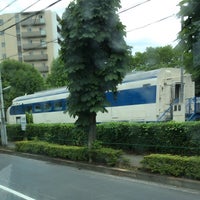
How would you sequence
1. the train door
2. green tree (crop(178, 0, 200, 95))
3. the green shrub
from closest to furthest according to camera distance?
green tree (crop(178, 0, 200, 95)) → the train door → the green shrub

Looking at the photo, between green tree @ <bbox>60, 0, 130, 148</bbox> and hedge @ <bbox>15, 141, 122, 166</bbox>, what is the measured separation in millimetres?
507

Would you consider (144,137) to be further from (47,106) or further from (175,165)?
(47,106)

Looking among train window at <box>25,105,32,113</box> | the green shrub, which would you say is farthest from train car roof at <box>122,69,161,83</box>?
train window at <box>25,105,32,113</box>

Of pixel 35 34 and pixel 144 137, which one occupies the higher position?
pixel 35 34

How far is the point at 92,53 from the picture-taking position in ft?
45.2

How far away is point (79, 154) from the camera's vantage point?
1405cm

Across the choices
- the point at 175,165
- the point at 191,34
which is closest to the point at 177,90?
the point at 175,165

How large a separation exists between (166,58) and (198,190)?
4289 centimetres

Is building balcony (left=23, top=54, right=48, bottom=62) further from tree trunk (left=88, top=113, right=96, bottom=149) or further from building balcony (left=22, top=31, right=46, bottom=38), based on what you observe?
tree trunk (left=88, top=113, right=96, bottom=149)

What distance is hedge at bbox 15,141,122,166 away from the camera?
12.6m

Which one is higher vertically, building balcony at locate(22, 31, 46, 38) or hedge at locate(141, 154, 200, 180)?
building balcony at locate(22, 31, 46, 38)

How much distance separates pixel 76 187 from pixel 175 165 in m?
2.59

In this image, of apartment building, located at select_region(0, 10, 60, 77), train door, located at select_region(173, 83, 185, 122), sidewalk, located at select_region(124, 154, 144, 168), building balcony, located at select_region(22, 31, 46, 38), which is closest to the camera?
sidewalk, located at select_region(124, 154, 144, 168)

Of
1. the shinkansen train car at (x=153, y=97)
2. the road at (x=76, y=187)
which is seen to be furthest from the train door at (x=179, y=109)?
the road at (x=76, y=187)
